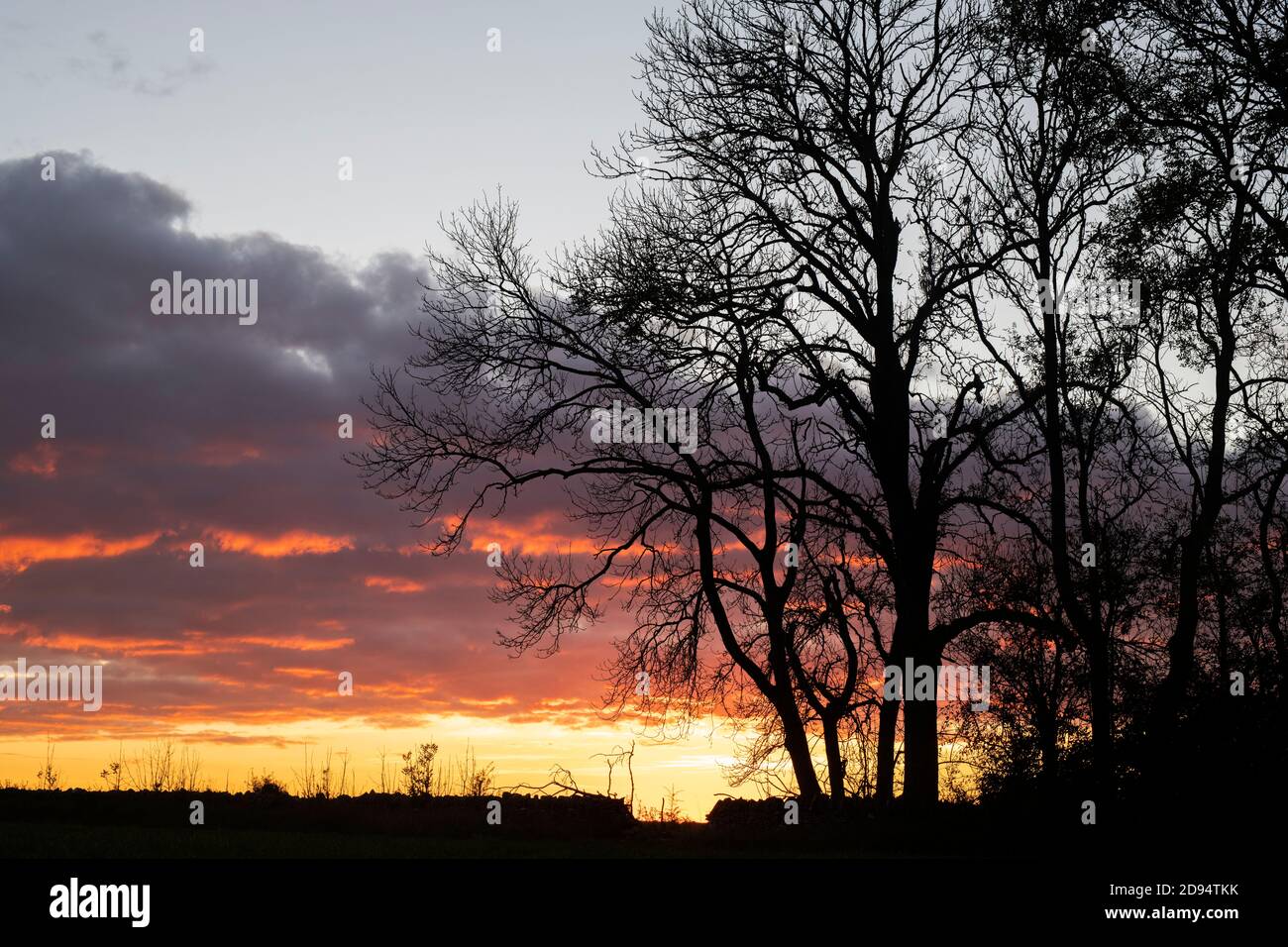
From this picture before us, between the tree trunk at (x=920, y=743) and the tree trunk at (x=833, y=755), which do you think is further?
the tree trunk at (x=833, y=755)

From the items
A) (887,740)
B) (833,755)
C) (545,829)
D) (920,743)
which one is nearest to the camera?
(545,829)

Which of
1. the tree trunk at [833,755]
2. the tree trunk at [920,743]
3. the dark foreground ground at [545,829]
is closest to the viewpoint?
the dark foreground ground at [545,829]

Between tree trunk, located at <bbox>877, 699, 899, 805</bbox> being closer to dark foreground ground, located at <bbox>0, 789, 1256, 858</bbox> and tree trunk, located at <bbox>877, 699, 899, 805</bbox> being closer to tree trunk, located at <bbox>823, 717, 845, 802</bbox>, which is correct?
tree trunk, located at <bbox>823, 717, 845, 802</bbox>

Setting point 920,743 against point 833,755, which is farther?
point 833,755

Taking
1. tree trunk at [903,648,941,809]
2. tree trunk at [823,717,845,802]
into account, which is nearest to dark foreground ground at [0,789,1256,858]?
tree trunk at [903,648,941,809]

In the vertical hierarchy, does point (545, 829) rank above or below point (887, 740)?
below

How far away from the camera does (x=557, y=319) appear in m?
23.6

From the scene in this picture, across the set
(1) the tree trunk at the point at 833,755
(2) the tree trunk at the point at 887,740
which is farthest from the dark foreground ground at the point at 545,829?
(1) the tree trunk at the point at 833,755

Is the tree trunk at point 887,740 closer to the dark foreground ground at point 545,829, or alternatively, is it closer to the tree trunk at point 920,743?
the tree trunk at point 920,743

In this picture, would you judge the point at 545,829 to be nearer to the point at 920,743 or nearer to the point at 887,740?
the point at 920,743

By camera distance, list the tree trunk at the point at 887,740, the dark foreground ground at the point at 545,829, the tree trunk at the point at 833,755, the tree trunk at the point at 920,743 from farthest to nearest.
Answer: the tree trunk at the point at 833,755 → the tree trunk at the point at 887,740 → the tree trunk at the point at 920,743 → the dark foreground ground at the point at 545,829

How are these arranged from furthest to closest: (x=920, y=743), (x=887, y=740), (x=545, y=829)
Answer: (x=887, y=740) → (x=920, y=743) → (x=545, y=829)

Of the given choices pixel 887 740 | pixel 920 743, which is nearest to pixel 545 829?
pixel 920 743
